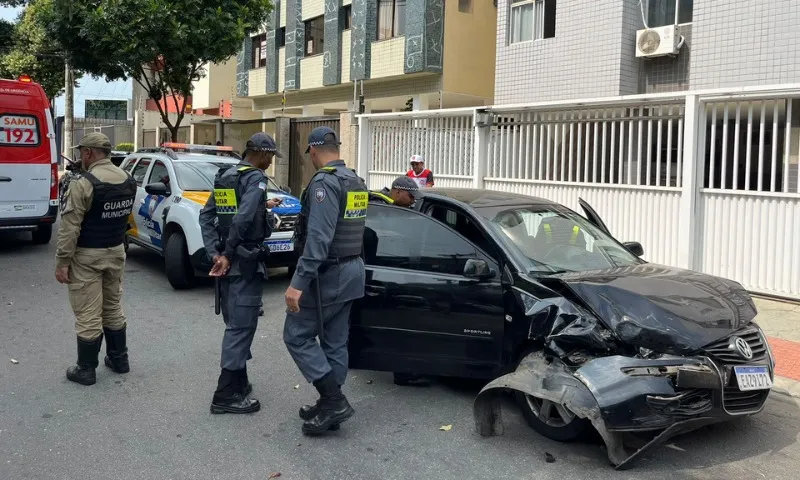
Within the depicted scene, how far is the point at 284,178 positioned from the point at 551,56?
667cm

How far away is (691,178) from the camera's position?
316 inches

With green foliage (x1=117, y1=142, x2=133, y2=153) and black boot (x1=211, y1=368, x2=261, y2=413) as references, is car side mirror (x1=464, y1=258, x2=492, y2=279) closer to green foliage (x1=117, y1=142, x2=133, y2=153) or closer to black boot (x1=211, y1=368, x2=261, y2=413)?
black boot (x1=211, y1=368, x2=261, y2=413)

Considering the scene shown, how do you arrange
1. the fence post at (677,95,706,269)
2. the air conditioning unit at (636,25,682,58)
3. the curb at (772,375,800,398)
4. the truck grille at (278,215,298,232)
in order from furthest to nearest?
1. the air conditioning unit at (636,25,682,58)
2. the truck grille at (278,215,298,232)
3. the fence post at (677,95,706,269)
4. the curb at (772,375,800,398)

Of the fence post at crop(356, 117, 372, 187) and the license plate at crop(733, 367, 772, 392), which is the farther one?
the fence post at crop(356, 117, 372, 187)

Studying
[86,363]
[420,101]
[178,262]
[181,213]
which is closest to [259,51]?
[420,101]

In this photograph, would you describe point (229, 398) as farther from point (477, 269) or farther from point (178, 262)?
point (178, 262)

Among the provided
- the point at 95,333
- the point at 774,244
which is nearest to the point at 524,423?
the point at 95,333

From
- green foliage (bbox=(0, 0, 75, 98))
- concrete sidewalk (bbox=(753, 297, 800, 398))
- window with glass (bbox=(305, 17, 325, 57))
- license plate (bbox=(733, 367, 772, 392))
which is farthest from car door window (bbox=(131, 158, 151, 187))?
green foliage (bbox=(0, 0, 75, 98))

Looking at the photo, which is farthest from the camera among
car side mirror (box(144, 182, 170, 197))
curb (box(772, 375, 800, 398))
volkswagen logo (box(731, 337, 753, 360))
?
car side mirror (box(144, 182, 170, 197))

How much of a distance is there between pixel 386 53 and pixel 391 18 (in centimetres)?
114

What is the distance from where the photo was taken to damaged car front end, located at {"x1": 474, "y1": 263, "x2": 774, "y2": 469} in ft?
11.8

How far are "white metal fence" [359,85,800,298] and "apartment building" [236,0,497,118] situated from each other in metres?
7.65

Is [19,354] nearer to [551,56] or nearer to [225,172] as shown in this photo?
[225,172]

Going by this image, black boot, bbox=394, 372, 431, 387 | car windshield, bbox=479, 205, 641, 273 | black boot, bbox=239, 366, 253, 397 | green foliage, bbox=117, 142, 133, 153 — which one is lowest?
black boot, bbox=394, 372, 431, 387
